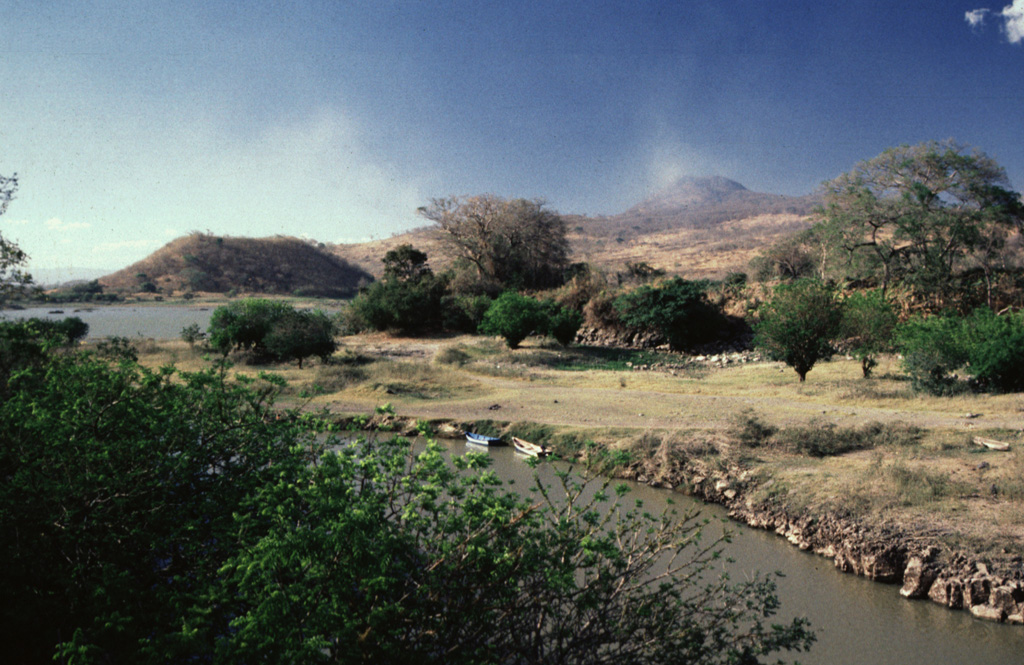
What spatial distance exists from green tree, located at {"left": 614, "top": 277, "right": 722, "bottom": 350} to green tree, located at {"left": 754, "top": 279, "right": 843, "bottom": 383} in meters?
10.6

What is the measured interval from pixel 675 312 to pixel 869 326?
38.9 feet

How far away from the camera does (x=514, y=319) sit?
2802cm

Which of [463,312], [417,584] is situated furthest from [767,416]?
[463,312]

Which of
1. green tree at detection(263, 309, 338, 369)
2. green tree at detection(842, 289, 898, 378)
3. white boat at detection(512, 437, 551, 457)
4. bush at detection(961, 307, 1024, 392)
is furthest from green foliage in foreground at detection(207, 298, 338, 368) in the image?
bush at detection(961, 307, 1024, 392)

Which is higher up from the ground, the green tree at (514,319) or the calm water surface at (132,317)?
the green tree at (514,319)

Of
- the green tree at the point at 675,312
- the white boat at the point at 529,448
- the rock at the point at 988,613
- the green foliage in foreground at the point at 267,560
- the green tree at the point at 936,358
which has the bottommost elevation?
the rock at the point at 988,613

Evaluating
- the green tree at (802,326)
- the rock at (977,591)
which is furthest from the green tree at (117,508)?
the green tree at (802,326)

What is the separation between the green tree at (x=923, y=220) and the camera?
28781mm

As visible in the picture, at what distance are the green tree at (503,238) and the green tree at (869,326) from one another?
2657 centimetres

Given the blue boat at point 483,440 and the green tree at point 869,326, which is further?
the green tree at point 869,326

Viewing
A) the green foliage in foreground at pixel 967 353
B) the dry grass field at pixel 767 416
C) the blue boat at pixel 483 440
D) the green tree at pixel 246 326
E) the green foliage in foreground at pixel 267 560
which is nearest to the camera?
the green foliage in foreground at pixel 267 560

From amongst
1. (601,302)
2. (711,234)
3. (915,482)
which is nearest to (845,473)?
(915,482)

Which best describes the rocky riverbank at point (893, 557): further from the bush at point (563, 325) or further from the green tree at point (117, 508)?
the bush at point (563, 325)

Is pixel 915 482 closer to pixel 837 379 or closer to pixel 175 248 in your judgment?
pixel 837 379
